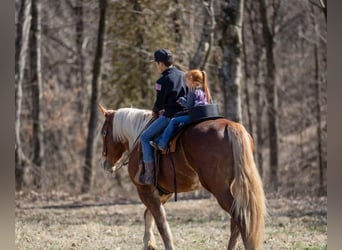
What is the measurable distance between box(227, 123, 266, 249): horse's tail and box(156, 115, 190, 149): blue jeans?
0.80 metres

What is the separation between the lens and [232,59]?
14336mm

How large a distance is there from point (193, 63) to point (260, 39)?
7.00m

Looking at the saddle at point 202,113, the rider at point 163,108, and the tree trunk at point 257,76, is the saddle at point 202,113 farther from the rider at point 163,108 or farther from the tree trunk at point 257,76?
the tree trunk at point 257,76

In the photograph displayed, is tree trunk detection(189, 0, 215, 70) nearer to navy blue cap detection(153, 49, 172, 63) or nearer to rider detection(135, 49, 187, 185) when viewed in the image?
navy blue cap detection(153, 49, 172, 63)

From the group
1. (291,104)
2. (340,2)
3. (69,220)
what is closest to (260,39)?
(291,104)

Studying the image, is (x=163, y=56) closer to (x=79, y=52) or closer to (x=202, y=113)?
(x=202, y=113)

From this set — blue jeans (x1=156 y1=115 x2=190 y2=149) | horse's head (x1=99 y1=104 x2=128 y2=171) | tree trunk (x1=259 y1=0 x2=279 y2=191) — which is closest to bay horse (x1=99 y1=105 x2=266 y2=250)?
blue jeans (x1=156 y1=115 x2=190 y2=149)

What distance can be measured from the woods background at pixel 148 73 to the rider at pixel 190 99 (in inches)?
262

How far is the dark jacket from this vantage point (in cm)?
775

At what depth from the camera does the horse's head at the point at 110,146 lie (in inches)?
346

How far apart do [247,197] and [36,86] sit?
1284 centimetres

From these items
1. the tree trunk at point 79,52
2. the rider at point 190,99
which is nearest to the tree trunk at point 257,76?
the tree trunk at point 79,52

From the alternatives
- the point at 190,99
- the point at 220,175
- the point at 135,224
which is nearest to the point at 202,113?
the point at 190,99

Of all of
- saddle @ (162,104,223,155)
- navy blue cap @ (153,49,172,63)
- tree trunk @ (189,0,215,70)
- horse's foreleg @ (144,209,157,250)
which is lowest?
horse's foreleg @ (144,209,157,250)
